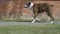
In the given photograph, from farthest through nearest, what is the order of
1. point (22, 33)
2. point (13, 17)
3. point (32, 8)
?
point (13, 17) → point (32, 8) → point (22, 33)

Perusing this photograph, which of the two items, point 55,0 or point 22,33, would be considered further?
point 55,0

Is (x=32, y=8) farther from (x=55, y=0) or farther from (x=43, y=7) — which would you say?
(x=55, y=0)

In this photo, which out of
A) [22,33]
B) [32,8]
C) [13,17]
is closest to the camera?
[22,33]

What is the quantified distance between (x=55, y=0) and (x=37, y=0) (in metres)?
1.26

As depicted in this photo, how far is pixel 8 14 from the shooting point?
61.2 ft

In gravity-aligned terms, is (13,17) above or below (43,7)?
below

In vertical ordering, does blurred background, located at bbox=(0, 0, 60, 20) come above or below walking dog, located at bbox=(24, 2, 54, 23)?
below

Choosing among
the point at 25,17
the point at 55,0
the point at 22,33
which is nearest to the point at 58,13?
the point at 55,0

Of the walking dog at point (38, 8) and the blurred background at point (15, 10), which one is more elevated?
the walking dog at point (38, 8)

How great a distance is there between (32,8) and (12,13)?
3574 millimetres

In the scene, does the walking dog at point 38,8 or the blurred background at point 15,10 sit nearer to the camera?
the walking dog at point 38,8

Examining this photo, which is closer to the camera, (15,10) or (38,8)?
(38,8)

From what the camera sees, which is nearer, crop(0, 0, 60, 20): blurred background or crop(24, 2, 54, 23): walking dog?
crop(24, 2, 54, 23): walking dog

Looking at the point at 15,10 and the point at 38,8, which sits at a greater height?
the point at 38,8
